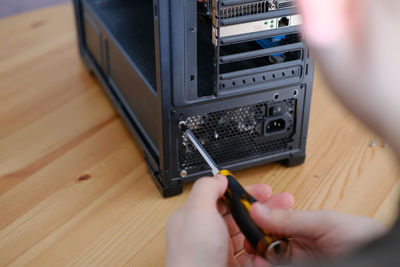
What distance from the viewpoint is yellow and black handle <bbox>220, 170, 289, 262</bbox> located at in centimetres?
48

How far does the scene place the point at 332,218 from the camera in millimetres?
482

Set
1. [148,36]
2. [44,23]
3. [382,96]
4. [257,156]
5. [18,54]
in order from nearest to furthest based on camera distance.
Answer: [382,96]
[257,156]
[148,36]
[18,54]
[44,23]

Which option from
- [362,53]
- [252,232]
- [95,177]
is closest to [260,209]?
[252,232]

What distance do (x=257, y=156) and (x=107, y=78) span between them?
380 mm

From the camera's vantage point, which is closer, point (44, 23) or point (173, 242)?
point (173, 242)

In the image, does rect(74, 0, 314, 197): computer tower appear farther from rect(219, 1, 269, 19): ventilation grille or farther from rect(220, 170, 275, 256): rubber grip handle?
rect(220, 170, 275, 256): rubber grip handle

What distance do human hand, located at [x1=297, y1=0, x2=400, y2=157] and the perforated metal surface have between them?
471mm

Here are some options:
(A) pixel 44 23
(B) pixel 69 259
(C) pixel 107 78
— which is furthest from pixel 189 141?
(A) pixel 44 23

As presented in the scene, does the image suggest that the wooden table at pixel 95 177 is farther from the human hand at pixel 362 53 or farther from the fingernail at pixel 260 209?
the human hand at pixel 362 53

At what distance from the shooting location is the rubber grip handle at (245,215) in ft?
1.59

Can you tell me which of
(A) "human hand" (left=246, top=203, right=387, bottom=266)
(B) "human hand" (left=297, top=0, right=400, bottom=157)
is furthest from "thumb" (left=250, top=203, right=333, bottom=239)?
(B) "human hand" (left=297, top=0, right=400, bottom=157)

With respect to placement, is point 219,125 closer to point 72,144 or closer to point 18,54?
point 72,144

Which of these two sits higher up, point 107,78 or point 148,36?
point 148,36

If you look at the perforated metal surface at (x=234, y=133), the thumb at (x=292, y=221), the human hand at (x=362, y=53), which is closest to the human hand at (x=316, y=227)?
the thumb at (x=292, y=221)
